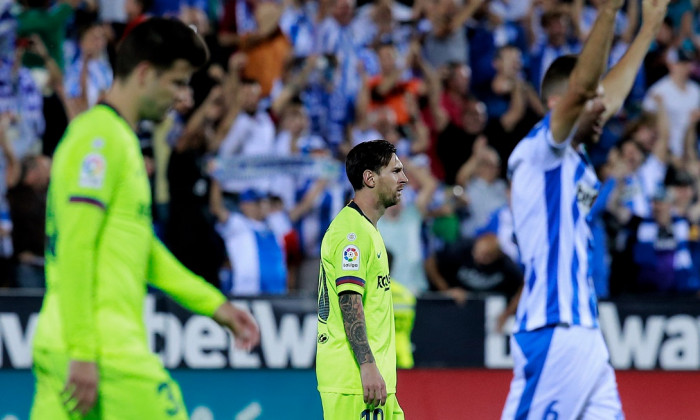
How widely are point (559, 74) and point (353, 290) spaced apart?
4.78 feet

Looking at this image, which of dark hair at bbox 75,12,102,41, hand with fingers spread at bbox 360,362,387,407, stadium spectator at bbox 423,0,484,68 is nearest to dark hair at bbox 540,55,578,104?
hand with fingers spread at bbox 360,362,387,407

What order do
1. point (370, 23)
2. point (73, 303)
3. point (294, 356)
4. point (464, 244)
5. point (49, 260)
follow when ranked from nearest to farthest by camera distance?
point (73, 303) → point (49, 260) → point (294, 356) → point (464, 244) → point (370, 23)

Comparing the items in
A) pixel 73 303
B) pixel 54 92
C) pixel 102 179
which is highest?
pixel 54 92

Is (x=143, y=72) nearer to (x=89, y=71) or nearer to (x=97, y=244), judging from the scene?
(x=97, y=244)

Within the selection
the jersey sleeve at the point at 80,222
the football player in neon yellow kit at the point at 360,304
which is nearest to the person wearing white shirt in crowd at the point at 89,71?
the football player in neon yellow kit at the point at 360,304

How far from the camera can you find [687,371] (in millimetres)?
8664

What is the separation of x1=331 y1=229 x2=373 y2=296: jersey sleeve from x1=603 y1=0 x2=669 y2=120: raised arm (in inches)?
→ 54.4

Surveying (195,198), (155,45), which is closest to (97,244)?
(155,45)

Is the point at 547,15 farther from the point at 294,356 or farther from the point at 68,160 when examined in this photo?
the point at 68,160

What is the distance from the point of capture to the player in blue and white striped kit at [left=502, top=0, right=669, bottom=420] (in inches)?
184

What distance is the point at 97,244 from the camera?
3.65 metres

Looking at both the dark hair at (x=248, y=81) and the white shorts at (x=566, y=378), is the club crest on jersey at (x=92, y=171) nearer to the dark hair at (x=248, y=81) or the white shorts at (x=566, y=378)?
the white shorts at (x=566, y=378)

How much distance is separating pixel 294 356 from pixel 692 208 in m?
4.78

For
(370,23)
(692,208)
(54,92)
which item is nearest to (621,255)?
(692,208)
